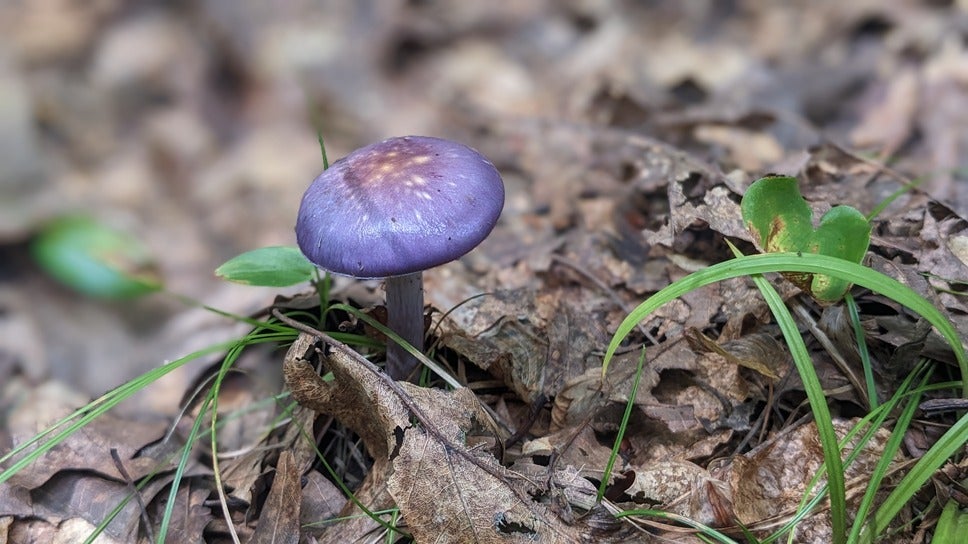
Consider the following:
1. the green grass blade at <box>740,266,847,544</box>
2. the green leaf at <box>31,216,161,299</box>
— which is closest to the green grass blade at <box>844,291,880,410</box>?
the green grass blade at <box>740,266,847,544</box>


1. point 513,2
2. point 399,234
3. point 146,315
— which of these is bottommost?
point 146,315

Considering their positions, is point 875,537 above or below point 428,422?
below

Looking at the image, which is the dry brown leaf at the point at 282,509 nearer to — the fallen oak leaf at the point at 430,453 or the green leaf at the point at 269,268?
the fallen oak leaf at the point at 430,453

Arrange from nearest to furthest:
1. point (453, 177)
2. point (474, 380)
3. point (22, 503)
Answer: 1. point (453, 177)
2. point (22, 503)
3. point (474, 380)

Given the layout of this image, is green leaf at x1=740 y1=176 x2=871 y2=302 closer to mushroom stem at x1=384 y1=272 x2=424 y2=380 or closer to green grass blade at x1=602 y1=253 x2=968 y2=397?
green grass blade at x1=602 y1=253 x2=968 y2=397

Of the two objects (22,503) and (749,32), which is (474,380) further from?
(749,32)

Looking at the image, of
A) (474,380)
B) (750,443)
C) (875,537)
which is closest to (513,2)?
(474,380)

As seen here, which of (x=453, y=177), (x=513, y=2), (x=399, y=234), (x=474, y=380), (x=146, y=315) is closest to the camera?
(x=399, y=234)

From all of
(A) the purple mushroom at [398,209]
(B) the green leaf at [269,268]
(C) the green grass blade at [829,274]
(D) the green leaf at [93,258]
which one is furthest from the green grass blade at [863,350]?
(D) the green leaf at [93,258]
